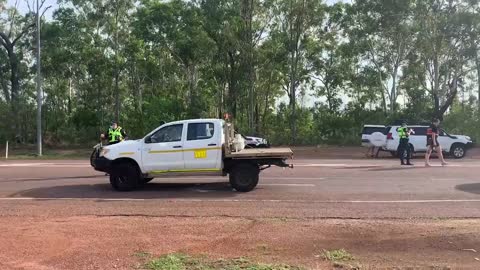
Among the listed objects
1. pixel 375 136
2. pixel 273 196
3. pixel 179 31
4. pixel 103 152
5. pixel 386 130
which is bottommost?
pixel 273 196

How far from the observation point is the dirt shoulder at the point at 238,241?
22.6 feet

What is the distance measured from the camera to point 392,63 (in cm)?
4144

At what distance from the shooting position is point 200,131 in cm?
1391

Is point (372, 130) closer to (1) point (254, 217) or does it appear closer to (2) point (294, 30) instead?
(2) point (294, 30)

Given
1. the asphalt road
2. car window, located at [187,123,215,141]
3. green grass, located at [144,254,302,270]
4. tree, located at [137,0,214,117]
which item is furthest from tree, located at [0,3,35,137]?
green grass, located at [144,254,302,270]

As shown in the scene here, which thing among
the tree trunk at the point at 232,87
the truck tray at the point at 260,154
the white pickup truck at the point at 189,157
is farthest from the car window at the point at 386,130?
the tree trunk at the point at 232,87

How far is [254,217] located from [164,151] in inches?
181

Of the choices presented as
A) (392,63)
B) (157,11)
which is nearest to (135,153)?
(157,11)

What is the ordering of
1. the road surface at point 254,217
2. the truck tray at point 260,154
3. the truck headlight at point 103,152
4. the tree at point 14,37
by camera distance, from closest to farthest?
the road surface at point 254,217 < the truck tray at point 260,154 < the truck headlight at point 103,152 < the tree at point 14,37

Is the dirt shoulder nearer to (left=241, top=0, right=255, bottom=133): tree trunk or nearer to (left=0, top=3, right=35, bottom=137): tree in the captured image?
(left=241, top=0, right=255, bottom=133): tree trunk

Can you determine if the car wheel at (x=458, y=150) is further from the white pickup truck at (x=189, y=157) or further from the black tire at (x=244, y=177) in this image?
the black tire at (x=244, y=177)

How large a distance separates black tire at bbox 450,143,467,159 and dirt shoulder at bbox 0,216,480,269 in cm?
1878

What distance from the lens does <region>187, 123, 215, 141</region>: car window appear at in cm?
1382

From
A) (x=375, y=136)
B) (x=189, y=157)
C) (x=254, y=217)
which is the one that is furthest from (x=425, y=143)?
(x=254, y=217)
